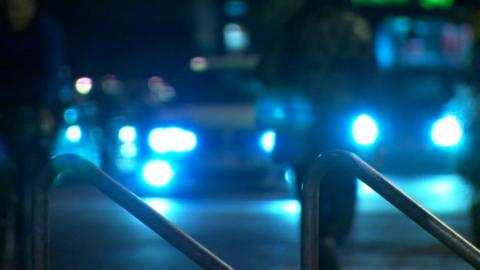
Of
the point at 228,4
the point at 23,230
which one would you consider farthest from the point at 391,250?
the point at 228,4

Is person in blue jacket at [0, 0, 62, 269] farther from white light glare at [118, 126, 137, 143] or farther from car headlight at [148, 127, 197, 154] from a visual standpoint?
white light glare at [118, 126, 137, 143]

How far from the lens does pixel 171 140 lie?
14469 millimetres

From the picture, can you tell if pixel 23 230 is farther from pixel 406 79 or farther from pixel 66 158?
pixel 406 79

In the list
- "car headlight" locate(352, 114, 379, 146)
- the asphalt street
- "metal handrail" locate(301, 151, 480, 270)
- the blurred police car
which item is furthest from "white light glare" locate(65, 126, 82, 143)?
"metal handrail" locate(301, 151, 480, 270)

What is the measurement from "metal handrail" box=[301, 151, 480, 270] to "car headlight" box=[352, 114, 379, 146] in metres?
1.88

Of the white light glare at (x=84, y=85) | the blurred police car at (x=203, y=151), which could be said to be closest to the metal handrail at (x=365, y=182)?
the blurred police car at (x=203, y=151)

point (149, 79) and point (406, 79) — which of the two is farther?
point (406, 79)

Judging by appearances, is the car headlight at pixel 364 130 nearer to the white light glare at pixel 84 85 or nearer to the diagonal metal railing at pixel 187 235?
the diagonal metal railing at pixel 187 235

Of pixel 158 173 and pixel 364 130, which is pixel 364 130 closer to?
pixel 364 130

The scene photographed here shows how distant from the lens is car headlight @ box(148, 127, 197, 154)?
564 inches

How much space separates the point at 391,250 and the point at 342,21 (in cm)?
253

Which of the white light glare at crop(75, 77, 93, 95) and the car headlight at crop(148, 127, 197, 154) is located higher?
the car headlight at crop(148, 127, 197, 154)

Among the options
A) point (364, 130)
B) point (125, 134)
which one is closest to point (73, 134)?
point (125, 134)

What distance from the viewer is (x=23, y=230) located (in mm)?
7312
